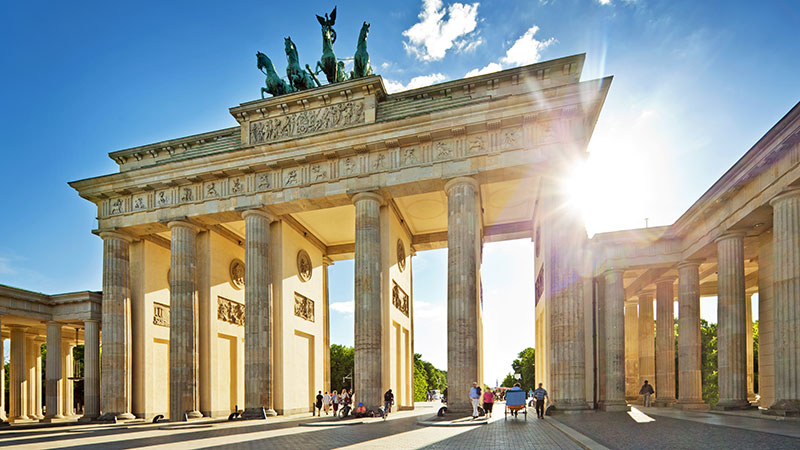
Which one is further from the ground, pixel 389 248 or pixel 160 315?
pixel 389 248

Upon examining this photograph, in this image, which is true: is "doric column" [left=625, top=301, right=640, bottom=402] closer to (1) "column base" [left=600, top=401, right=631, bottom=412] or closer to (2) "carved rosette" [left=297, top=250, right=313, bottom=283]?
(1) "column base" [left=600, top=401, right=631, bottom=412]

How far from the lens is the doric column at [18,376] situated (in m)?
35.0

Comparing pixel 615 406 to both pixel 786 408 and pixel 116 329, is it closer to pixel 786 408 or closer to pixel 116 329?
pixel 786 408

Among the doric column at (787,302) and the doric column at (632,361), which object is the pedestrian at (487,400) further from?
the doric column at (632,361)

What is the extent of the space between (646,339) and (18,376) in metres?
40.0

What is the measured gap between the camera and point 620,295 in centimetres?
2712

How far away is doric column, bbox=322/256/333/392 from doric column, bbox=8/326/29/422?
19.6 metres

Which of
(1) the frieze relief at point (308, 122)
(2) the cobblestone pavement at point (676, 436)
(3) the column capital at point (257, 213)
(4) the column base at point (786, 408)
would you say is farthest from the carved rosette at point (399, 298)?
(4) the column base at point (786, 408)

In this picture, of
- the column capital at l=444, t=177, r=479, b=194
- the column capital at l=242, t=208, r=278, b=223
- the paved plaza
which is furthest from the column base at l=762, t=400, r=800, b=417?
the column capital at l=242, t=208, r=278, b=223

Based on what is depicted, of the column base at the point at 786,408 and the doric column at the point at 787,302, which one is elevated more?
the doric column at the point at 787,302

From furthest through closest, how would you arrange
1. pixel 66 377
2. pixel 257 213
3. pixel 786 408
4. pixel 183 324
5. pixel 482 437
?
1. pixel 66 377
2. pixel 183 324
3. pixel 257 213
4. pixel 786 408
5. pixel 482 437

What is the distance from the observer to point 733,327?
2191 cm

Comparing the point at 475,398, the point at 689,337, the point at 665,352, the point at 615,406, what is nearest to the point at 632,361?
the point at 665,352

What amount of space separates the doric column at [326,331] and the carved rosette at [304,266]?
3432mm
